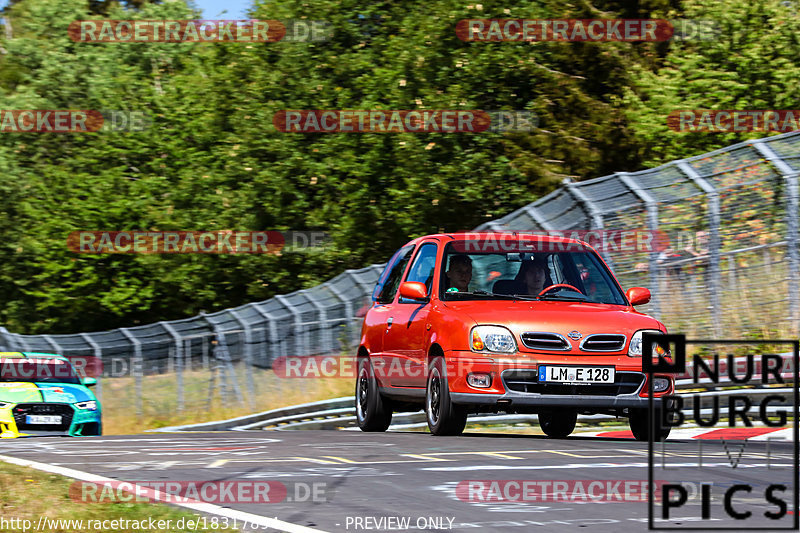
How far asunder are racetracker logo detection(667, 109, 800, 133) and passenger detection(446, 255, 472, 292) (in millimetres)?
16901

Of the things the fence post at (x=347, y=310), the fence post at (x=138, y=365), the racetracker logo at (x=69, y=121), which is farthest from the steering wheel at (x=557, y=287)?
the racetracker logo at (x=69, y=121)

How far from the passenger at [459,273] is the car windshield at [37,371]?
801 cm

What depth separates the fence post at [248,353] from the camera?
2566 cm

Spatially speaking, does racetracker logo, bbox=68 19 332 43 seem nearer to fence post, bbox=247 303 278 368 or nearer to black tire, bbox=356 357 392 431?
fence post, bbox=247 303 278 368

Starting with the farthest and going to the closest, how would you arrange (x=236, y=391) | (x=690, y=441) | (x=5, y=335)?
1. (x=5, y=335)
2. (x=236, y=391)
3. (x=690, y=441)

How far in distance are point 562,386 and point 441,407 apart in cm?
115

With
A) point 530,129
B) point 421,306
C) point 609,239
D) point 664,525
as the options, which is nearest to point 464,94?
point 530,129

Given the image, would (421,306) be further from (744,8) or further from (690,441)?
(744,8)

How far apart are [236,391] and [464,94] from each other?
10.6m

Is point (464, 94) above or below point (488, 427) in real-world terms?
above

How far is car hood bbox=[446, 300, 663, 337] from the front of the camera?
34.5 feet

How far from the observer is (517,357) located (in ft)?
34.5

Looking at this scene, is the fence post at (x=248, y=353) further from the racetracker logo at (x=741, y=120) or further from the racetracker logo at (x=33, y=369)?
the racetracker logo at (x=741, y=120)

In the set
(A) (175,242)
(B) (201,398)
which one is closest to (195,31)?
(A) (175,242)
